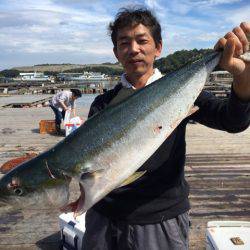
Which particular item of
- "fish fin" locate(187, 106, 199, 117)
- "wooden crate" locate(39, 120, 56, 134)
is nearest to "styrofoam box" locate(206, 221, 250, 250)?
"fish fin" locate(187, 106, 199, 117)

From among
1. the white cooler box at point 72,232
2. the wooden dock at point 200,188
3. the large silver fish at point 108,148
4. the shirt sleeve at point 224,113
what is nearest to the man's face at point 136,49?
the large silver fish at point 108,148

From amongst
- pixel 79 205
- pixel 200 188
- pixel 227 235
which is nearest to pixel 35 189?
pixel 79 205

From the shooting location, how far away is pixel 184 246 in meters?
2.85

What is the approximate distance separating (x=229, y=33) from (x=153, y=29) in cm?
60

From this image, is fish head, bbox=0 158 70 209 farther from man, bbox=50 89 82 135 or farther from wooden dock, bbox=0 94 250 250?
man, bbox=50 89 82 135

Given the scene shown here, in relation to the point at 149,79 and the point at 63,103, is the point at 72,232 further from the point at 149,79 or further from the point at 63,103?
the point at 63,103

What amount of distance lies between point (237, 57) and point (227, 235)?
203 centimetres

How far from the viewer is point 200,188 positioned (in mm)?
7434

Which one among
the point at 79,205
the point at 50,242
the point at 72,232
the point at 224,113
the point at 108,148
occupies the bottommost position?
the point at 50,242

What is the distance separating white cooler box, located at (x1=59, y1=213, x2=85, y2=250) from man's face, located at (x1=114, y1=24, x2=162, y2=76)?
7.51 feet

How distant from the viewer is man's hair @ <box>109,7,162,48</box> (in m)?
2.95

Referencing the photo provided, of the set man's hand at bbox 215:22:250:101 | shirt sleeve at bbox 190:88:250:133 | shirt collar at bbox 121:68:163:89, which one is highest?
man's hand at bbox 215:22:250:101

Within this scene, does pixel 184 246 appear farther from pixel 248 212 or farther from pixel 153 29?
pixel 248 212

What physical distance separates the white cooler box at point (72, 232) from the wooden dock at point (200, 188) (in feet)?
1.37
